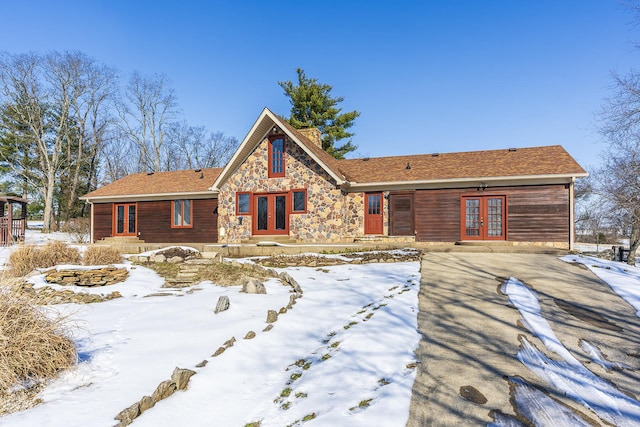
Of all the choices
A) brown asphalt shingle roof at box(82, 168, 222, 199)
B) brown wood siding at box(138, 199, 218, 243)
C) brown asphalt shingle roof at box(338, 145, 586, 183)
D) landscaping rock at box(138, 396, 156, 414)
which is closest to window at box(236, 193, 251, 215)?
brown wood siding at box(138, 199, 218, 243)

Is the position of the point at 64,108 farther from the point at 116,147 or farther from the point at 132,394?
the point at 132,394

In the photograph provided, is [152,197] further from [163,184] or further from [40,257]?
[40,257]

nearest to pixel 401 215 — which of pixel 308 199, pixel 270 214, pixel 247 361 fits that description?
pixel 308 199

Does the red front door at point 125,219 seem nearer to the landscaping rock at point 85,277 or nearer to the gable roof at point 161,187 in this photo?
the gable roof at point 161,187

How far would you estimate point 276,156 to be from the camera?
→ 16906mm

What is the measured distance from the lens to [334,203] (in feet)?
52.0

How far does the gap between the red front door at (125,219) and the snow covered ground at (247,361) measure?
15.2 m

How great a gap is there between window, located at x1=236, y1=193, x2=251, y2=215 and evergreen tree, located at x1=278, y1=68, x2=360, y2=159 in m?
15.6

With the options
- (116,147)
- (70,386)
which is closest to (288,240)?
(70,386)

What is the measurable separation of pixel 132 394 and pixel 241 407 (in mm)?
1100

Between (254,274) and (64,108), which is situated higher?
(64,108)

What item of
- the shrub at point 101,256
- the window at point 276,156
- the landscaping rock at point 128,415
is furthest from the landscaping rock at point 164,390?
the window at point 276,156

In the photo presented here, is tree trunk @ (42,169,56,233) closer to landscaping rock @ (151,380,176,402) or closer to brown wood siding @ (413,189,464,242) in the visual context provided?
brown wood siding @ (413,189,464,242)

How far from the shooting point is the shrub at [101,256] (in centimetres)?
974
